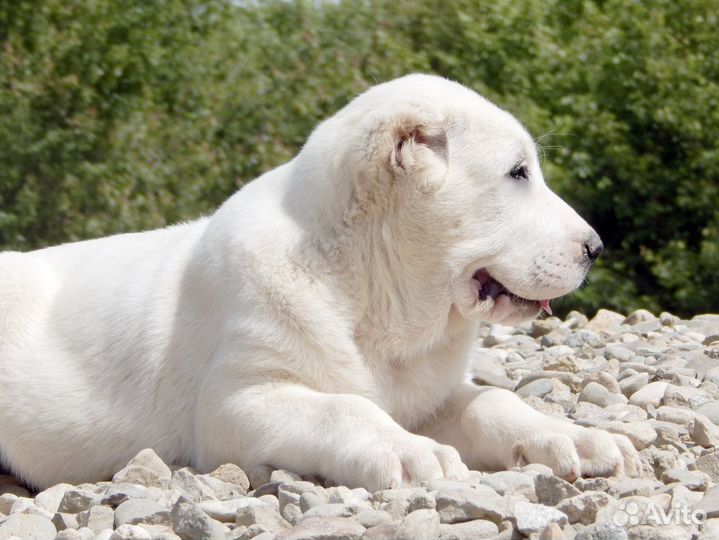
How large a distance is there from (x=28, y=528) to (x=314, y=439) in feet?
3.01

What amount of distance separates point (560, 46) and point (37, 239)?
250 inches

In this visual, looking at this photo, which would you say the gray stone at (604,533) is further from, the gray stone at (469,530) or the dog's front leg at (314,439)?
the dog's front leg at (314,439)

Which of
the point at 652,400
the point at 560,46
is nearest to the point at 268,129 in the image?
the point at 560,46

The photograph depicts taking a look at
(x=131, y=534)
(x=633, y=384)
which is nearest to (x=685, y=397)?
(x=633, y=384)

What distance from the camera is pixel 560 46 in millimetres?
14414

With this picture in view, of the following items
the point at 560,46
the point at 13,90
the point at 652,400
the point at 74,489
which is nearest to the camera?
the point at 74,489

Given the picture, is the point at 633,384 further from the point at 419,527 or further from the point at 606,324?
the point at 419,527

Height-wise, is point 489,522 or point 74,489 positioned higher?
point 489,522

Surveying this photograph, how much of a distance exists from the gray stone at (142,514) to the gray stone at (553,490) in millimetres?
1048

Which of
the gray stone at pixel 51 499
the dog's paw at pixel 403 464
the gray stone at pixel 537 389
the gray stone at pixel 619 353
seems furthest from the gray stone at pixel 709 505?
the gray stone at pixel 619 353

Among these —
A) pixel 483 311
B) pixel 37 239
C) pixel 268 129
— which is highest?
pixel 483 311

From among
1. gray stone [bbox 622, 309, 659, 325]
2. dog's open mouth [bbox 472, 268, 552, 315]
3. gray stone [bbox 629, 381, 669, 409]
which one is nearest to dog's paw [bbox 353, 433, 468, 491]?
dog's open mouth [bbox 472, 268, 552, 315]

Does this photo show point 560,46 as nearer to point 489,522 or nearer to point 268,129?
point 268,129

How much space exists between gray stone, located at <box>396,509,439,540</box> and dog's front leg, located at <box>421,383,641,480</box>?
2.96 ft
